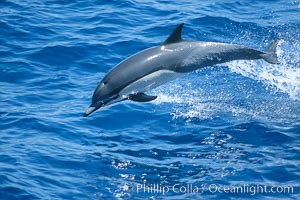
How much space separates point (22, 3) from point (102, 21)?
8.57 feet

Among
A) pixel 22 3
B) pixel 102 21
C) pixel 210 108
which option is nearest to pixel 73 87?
pixel 210 108

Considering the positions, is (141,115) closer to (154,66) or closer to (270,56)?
(154,66)

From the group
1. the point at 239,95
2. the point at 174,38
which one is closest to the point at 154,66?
the point at 174,38

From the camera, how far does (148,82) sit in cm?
978

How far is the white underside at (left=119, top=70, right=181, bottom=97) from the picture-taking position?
31.7ft

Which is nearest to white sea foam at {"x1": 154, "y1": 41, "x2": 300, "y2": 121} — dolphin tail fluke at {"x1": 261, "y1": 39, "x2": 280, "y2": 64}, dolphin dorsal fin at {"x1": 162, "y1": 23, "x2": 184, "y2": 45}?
dolphin tail fluke at {"x1": 261, "y1": 39, "x2": 280, "y2": 64}

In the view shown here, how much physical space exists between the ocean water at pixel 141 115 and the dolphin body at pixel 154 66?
0.94 m

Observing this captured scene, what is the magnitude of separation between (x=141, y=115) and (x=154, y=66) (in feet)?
6.60

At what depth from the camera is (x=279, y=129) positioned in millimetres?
10688

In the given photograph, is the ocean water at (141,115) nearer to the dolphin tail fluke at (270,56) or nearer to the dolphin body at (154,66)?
the dolphin body at (154,66)

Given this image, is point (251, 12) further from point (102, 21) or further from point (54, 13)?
point (54, 13)

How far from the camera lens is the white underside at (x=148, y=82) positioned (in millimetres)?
9648

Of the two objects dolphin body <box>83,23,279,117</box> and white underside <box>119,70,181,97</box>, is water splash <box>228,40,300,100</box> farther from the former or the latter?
white underside <box>119,70,181,97</box>

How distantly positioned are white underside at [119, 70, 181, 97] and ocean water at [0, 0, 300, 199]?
3.21 ft
